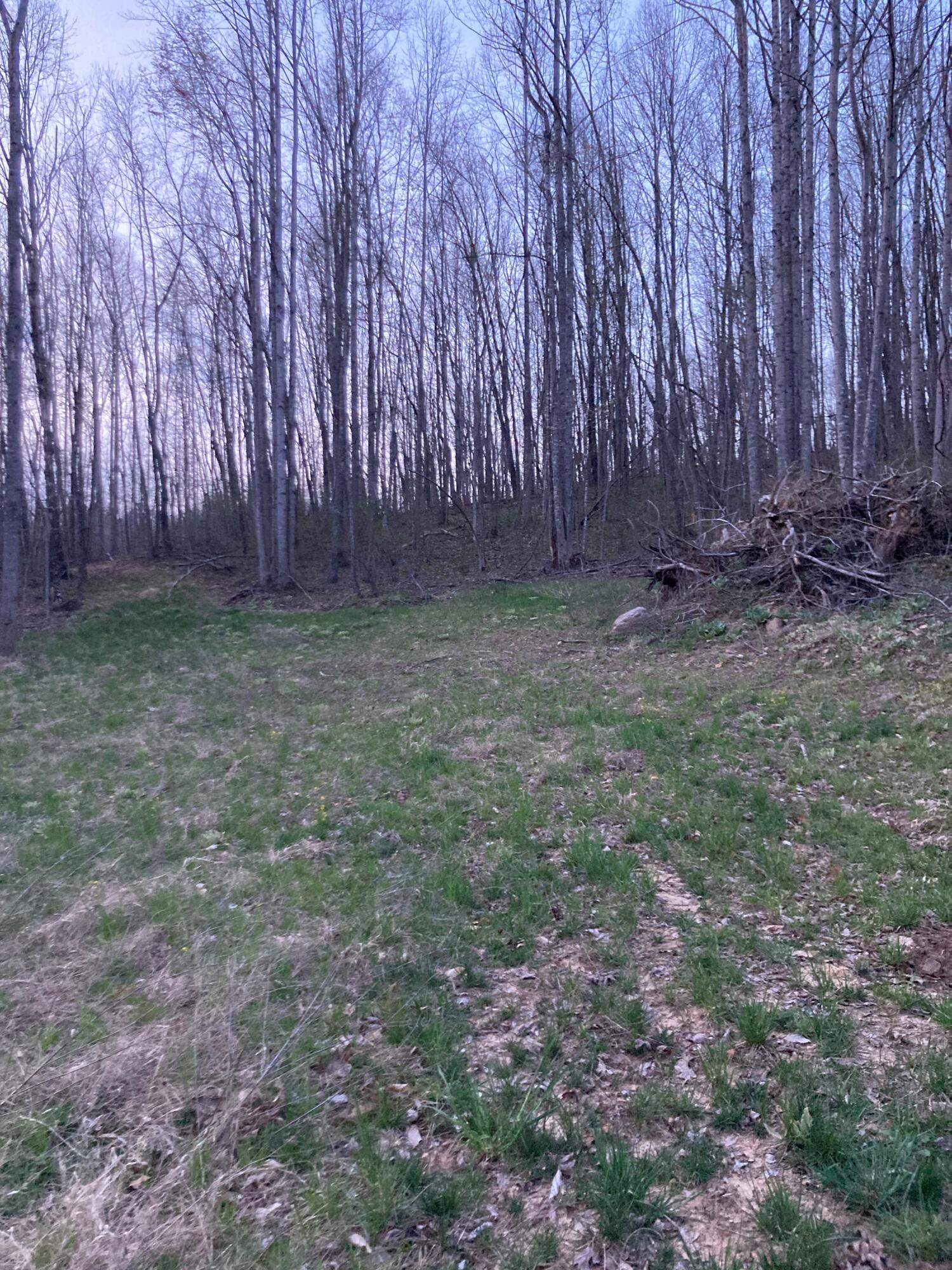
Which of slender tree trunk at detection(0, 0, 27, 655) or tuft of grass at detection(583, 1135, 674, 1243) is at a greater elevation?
slender tree trunk at detection(0, 0, 27, 655)

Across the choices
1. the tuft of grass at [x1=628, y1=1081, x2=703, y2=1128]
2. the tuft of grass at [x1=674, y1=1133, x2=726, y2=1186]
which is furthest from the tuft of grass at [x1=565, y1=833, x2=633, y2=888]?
the tuft of grass at [x1=674, y1=1133, x2=726, y2=1186]

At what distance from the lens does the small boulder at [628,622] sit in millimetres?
12477

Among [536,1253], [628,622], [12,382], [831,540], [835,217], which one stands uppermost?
[835,217]

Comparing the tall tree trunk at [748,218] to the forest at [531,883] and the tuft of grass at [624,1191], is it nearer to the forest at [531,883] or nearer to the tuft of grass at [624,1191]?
the forest at [531,883]

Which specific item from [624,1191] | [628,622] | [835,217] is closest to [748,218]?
[835,217]

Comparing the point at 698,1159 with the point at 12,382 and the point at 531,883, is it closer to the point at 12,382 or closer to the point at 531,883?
the point at 531,883

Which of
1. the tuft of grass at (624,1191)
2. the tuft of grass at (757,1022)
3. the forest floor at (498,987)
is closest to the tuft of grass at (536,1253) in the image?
the forest floor at (498,987)

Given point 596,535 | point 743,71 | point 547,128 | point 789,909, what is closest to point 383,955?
point 789,909

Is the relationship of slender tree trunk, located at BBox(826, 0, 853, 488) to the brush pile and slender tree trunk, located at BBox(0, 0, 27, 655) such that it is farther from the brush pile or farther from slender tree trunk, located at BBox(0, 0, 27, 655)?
slender tree trunk, located at BBox(0, 0, 27, 655)

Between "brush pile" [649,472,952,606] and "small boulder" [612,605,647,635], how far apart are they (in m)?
0.81

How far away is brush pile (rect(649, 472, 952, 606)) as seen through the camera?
431 inches

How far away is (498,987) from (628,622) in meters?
8.96

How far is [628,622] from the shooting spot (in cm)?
1261

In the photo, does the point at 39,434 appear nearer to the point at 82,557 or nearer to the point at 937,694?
the point at 82,557
